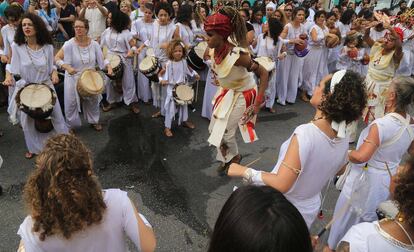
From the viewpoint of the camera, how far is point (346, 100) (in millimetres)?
2223

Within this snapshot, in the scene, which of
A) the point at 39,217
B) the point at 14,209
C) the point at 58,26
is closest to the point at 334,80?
the point at 39,217

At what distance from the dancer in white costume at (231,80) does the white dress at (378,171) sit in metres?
1.57

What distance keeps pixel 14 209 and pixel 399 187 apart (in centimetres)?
391

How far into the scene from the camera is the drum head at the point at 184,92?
5913mm

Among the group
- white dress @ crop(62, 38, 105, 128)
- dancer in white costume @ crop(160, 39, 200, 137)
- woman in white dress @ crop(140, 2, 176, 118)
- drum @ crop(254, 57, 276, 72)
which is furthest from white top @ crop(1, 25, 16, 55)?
drum @ crop(254, 57, 276, 72)

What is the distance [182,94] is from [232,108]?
1765 millimetres

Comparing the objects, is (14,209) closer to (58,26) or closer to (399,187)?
(399,187)

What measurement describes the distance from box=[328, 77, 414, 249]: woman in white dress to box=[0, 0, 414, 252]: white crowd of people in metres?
0.01

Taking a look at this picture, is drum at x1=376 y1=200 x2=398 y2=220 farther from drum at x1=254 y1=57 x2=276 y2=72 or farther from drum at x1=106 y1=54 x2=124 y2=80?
drum at x1=106 y1=54 x2=124 y2=80

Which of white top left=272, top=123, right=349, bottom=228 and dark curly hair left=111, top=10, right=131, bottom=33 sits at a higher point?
dark curly hair left=111, top=10, right=131, bottom=33

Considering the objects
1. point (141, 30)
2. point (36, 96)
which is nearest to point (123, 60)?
point (141, 30)

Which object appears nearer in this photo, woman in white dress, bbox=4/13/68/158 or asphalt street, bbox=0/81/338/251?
asphalt street, bbox=0/81/338/251

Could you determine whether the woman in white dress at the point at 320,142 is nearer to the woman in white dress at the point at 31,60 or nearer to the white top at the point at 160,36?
the woman in white dress at the point at 31,60

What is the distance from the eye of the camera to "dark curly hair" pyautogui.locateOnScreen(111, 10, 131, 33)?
639 cm
